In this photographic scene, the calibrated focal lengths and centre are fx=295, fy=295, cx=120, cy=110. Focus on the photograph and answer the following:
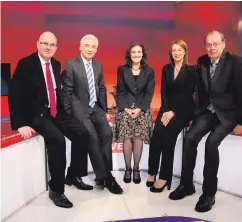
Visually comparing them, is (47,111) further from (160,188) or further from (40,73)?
(160,188)

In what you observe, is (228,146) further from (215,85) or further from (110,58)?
(110,58)

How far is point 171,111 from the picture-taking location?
10.7 feet

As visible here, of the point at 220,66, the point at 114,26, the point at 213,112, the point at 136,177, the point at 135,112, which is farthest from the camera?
the point at 114,26

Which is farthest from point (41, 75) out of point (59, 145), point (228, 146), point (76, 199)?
point (228, 146)

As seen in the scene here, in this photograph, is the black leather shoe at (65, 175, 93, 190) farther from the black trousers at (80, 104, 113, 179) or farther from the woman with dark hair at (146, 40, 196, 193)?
the woman with dark hair at (146, 40, 196, 193)

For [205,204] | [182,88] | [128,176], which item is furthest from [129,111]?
[205,204]

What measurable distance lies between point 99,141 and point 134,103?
Answer: 63 cm

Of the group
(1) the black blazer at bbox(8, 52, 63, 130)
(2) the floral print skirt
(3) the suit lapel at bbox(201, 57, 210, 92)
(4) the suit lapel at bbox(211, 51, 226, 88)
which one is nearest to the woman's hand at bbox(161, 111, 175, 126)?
(2) the floral print skirt

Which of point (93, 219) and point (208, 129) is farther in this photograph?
point (208, 129)

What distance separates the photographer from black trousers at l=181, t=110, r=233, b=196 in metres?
2.76

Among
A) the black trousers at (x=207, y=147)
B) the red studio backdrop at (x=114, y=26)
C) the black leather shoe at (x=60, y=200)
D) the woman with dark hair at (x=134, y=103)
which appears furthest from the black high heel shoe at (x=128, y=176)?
the red studio backdrop at (x=114, y=26)

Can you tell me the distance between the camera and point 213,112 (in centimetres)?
299

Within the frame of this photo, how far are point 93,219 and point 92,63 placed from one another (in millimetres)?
1661

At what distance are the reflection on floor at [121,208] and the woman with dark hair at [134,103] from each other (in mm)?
470
